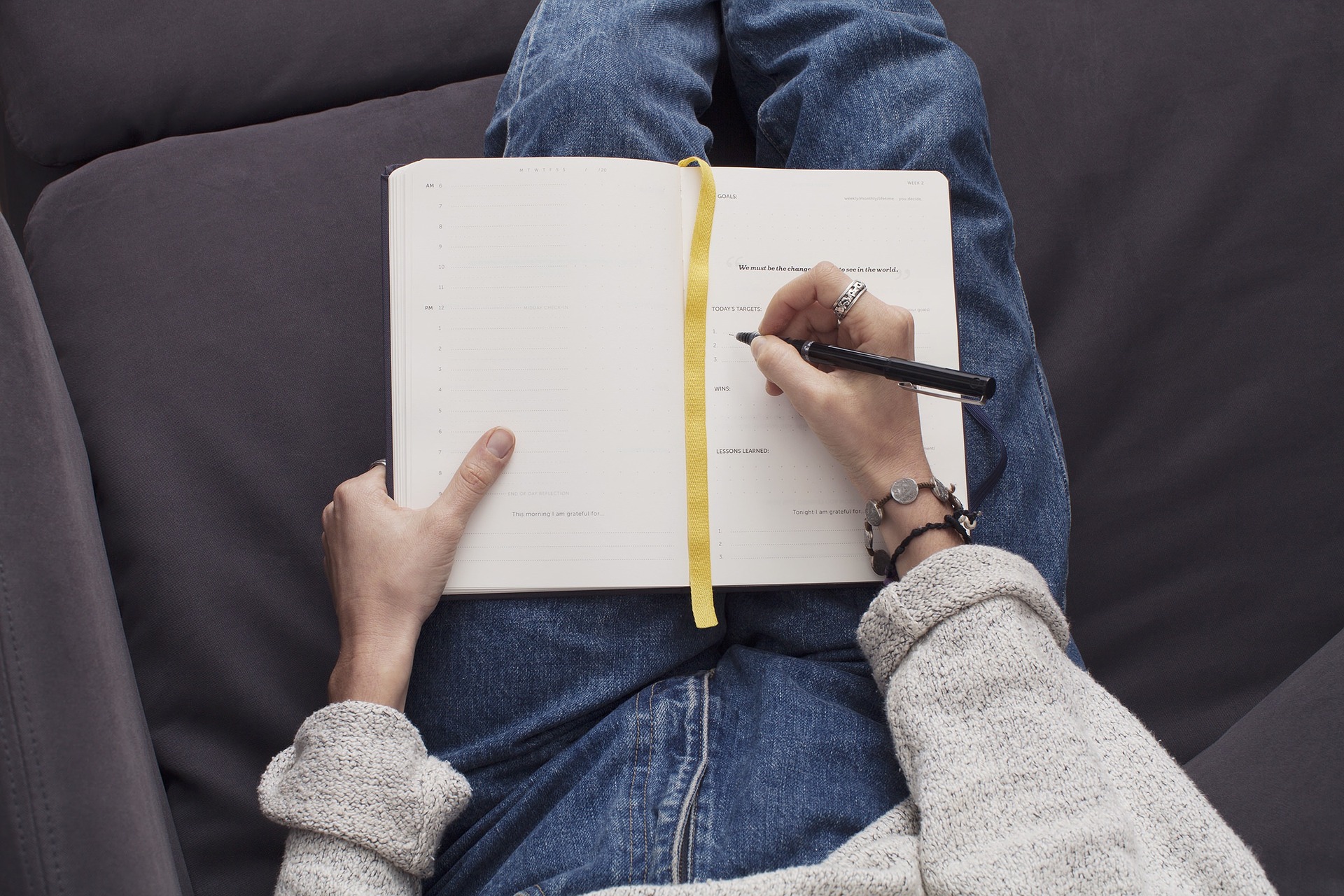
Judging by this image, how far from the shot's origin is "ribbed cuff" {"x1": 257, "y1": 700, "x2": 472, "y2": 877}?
600 mm

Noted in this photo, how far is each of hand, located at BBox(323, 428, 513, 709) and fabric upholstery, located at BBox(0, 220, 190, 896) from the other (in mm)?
162

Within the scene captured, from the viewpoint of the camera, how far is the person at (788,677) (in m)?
0.57

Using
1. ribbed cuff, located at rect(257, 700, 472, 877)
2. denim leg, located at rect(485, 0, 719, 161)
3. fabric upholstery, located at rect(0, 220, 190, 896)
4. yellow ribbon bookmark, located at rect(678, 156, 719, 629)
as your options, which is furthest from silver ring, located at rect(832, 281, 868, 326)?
fabric upholstery, located at rect(0, 220, 190, 896)

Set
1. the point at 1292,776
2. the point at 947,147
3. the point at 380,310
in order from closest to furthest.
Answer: the point at 1292,776, the point at 947,147, the point at 380,310

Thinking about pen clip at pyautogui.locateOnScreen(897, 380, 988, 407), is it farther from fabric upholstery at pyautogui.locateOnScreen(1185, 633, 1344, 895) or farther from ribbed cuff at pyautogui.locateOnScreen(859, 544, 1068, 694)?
fabric upholstery at pyautogui.locateOnScreen(1185, 633, 1344, 895)

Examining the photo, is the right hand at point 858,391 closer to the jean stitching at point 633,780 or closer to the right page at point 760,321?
the right page at point 760,321

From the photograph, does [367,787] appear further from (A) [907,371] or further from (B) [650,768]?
(A) [907,371]

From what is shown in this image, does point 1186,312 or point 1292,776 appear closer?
point 1292,776

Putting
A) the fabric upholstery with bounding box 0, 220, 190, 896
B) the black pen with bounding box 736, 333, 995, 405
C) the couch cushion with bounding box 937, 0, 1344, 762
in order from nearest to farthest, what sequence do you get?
1. the fabric upholstery with bounding box 0, 220, 190, 896
2. the black pen with bounding box 736, 333, 995, 405
3. the couch cushion with bounding box 937, 0, 1344, 762

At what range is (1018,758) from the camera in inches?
22.4

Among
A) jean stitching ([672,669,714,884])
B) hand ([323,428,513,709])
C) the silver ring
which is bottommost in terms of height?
jean stitching ([672,669,714,884])

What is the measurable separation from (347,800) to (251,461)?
39cm

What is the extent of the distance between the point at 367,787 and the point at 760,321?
47 cm

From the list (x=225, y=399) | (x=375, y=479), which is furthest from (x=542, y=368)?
(x=225, y=399)
